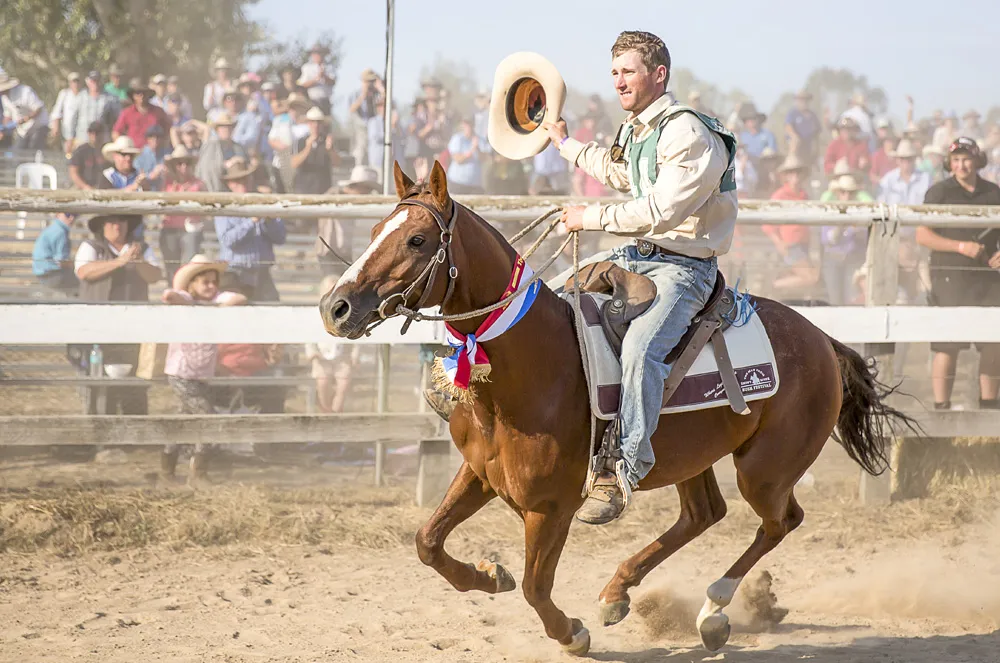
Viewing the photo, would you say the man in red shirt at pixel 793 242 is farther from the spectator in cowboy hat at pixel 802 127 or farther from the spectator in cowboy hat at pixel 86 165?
the spectator in cowboy hat at pixel 86 165

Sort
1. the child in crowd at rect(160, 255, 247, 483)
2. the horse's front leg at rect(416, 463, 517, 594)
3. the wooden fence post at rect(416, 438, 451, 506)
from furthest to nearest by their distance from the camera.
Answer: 1. the child in crowd at rect(160, 255, 247, 483)
2. the wooden fence post at rect(416, 438, 451, 506)
3. the horse's front leg at rect(416, 463, 517, 594)

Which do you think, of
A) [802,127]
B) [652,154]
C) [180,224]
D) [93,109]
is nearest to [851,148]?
[802,127]

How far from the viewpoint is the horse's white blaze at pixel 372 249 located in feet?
11.5

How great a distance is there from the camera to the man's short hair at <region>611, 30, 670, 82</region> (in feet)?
14.2

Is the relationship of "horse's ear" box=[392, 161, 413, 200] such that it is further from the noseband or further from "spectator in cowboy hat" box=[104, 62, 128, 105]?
"spectator in cowboy hat" box=[104, 62, 128, 105]

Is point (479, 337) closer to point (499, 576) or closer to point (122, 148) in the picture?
point (499, 576)

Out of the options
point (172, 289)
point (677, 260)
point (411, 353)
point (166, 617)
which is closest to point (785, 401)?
point (677, 260)

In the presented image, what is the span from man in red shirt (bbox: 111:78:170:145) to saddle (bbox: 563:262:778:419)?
862cm

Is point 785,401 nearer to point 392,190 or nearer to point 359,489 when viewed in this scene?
point 359,489

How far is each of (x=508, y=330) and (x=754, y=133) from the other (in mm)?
12783

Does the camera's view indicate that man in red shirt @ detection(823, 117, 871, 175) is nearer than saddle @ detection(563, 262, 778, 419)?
No

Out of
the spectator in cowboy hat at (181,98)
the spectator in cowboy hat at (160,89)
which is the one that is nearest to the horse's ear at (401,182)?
the spectator in cowboy hat at (160,89)

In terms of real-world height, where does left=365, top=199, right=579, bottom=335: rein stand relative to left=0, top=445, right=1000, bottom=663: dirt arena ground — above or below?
above

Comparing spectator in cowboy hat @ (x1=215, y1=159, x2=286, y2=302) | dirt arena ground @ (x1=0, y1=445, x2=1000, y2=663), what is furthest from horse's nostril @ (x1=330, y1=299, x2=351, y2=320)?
spectator in cowboy hat @ (x1=215, y1=159, x2=286, y2=302)
